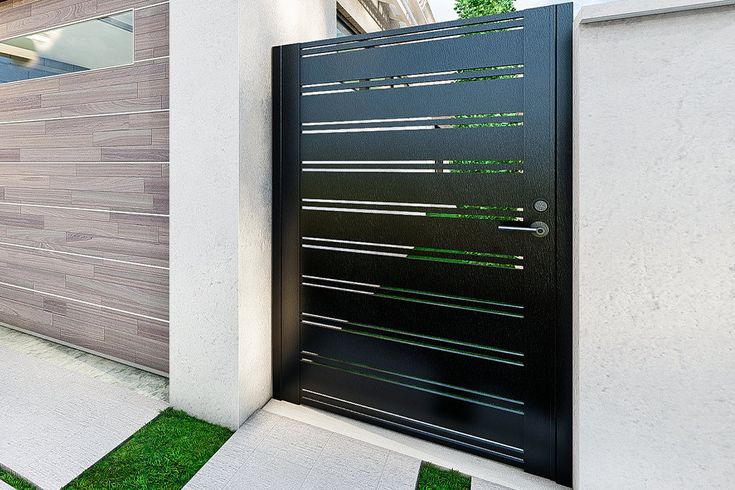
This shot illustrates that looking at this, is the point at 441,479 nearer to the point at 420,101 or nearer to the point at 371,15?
the point at 420,101

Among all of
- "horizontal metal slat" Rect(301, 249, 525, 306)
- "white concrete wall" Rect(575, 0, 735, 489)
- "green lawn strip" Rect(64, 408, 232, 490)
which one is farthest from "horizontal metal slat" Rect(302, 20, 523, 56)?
"green lawn strip" Rect(64, 408, 232, 490)

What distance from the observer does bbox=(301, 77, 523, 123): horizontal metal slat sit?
63.1 inches

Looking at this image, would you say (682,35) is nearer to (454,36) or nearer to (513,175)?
(513,175)

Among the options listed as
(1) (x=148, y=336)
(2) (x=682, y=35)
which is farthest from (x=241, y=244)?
(2) (x=682, y=35)

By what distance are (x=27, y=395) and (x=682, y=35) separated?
337 centimetres

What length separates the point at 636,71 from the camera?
1.33 meters

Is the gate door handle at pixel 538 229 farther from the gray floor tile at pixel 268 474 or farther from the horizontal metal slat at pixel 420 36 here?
the gray floor tile at pixel 268 474

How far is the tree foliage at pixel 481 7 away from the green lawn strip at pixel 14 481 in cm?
701

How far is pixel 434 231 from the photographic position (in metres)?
1.76

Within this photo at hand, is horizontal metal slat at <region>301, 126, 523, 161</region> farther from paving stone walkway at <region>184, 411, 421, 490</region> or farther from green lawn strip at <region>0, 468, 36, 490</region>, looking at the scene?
green lawn strip at <region>0, 468, 36, 490</region>

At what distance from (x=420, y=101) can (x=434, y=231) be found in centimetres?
58

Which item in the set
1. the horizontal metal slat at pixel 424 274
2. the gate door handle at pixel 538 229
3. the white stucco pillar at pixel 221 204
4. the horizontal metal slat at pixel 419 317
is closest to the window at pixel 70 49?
the white stucco pillar at pixel 221 204

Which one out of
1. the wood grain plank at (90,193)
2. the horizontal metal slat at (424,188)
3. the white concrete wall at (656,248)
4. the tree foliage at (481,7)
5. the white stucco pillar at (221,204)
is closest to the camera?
the white concrete wall at (656,248)

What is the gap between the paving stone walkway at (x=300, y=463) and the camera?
159 centimetres
